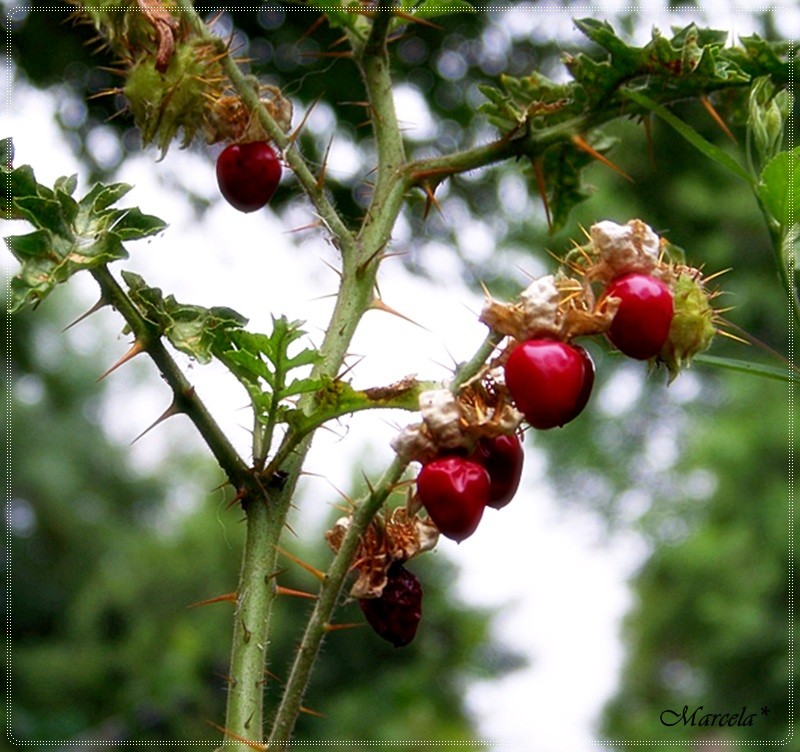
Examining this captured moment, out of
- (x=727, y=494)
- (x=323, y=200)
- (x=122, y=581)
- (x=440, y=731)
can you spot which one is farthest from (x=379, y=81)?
(x=727, y=494)

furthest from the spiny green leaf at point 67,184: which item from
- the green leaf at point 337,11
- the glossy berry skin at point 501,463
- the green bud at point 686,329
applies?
the green bud at point 686,329

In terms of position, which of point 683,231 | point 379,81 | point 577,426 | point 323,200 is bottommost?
point 323,200

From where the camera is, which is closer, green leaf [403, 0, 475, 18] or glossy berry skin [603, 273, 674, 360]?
glossy berry skin [603, 273, 674, 360]

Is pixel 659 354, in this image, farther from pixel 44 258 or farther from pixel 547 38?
pixel 547 38

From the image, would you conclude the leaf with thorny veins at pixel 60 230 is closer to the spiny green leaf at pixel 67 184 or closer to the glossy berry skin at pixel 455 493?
the spiny green leaf at pixel 67 184

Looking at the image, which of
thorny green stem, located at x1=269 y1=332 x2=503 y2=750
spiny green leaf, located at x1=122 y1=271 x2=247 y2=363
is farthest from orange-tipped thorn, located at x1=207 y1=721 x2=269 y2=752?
spiny green leaf, located at x1=122 y1=271 x2=247 y2=363

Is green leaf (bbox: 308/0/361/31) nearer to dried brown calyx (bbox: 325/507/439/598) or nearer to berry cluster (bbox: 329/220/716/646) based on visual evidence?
berry cluster (bbox: 329/220/716/646)

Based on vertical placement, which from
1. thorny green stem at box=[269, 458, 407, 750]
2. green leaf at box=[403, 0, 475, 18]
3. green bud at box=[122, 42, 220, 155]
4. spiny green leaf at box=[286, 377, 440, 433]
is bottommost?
thorny green stem at box=[269, 458, 407, 750]

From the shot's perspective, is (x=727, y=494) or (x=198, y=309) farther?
(x=727, y=494)
